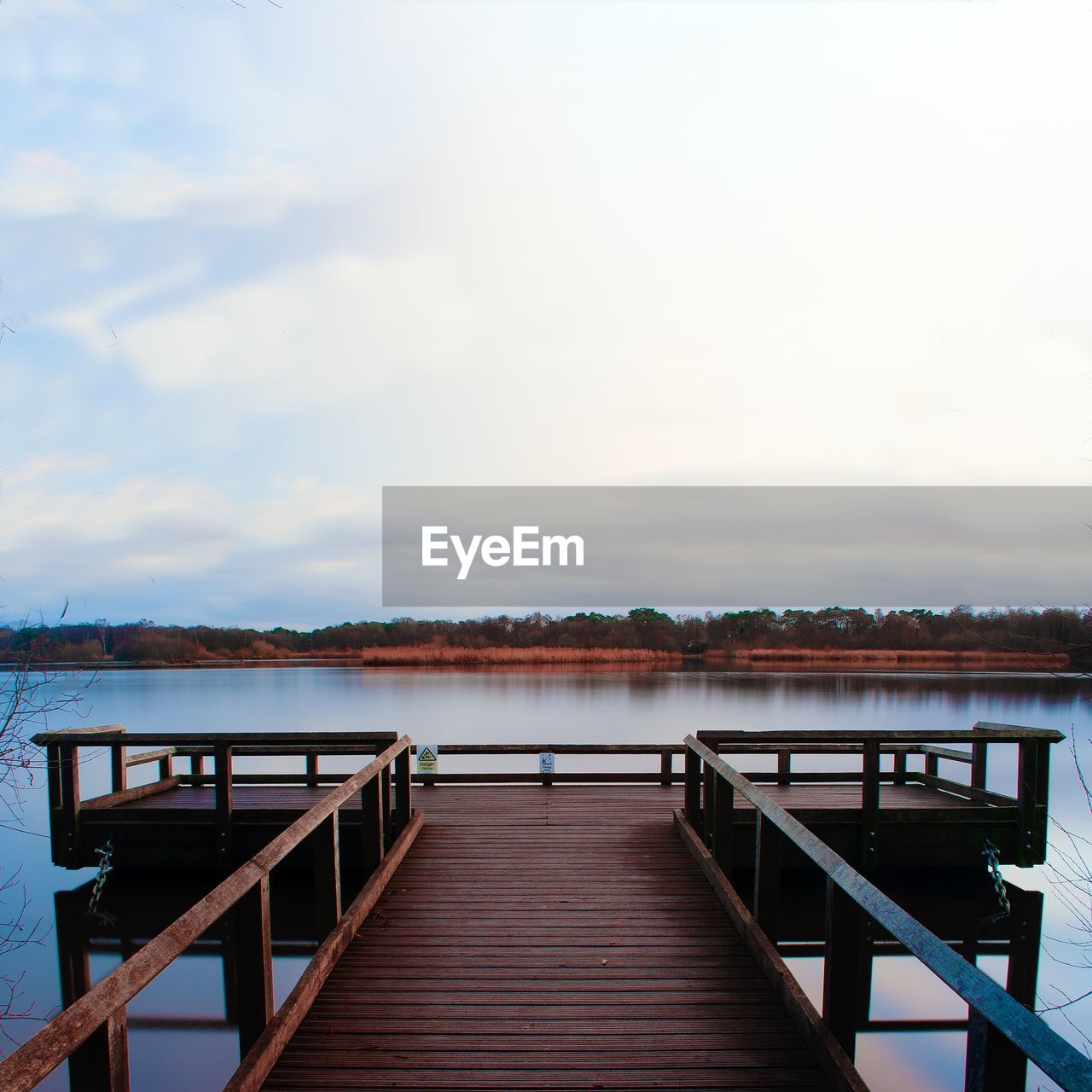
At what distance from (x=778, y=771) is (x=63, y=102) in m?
8.06

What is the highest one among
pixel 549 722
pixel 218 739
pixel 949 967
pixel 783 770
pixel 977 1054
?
pixel 949 967

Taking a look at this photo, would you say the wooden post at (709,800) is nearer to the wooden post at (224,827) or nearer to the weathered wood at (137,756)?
the wooden post at (224,827)

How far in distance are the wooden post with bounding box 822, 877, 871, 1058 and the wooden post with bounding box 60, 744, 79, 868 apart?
6.07 meters

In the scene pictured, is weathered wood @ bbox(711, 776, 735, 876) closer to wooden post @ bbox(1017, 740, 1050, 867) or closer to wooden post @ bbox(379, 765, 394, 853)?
wooden post @ bbox(379, 765, 394, 853)

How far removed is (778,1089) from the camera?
2459 mm

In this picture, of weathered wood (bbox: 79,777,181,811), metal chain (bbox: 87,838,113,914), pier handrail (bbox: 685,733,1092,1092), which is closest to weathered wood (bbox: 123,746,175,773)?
weathered wood (bbox: 79,777,181,811)

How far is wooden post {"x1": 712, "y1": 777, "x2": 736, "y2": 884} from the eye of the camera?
459 centimetres

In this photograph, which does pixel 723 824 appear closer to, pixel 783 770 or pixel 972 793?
pixel 783 770

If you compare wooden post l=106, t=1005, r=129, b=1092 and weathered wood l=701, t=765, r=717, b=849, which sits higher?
wooden post l=106, t=1005, r=129, b=1092

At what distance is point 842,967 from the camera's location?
2.57 metres

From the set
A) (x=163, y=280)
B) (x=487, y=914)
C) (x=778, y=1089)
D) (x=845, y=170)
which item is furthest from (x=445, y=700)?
(x=778, y=1089)

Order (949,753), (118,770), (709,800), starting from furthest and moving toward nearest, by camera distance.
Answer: (949,753) → (118,770) → (709,800)

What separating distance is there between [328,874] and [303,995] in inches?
29.0

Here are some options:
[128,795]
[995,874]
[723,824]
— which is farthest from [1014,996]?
[128,795]
